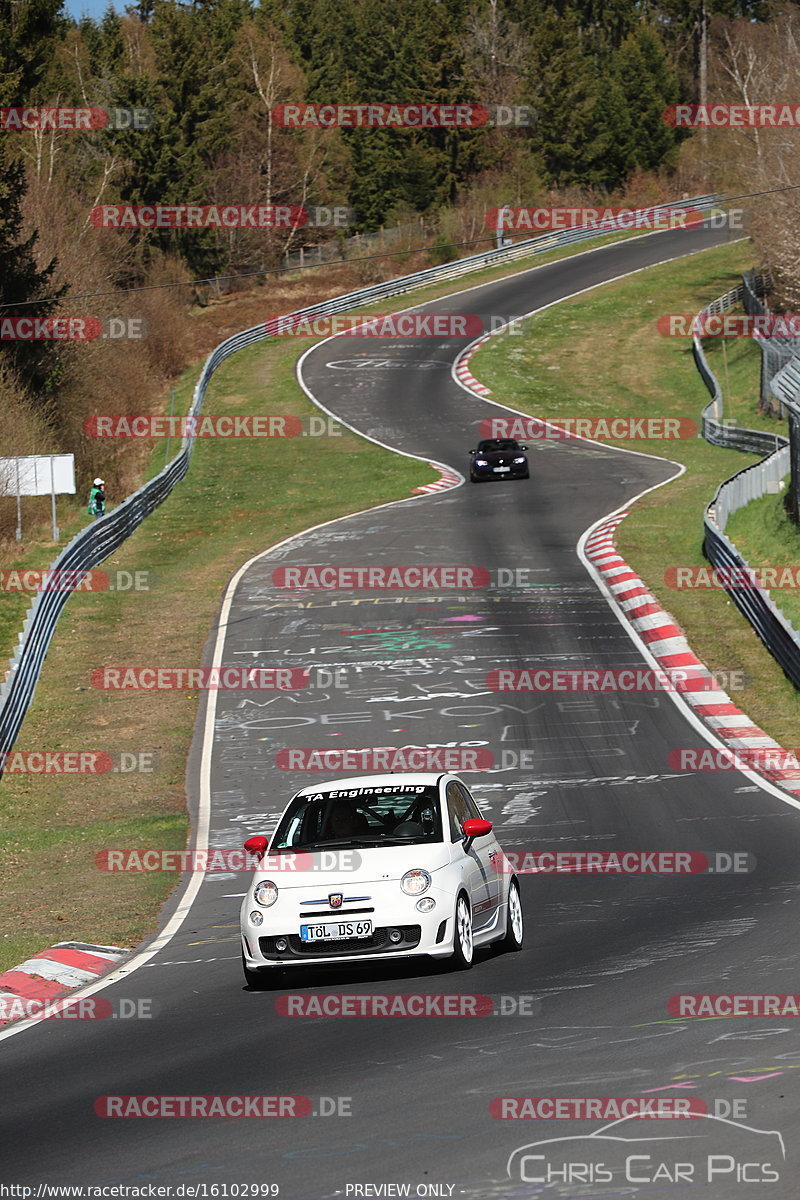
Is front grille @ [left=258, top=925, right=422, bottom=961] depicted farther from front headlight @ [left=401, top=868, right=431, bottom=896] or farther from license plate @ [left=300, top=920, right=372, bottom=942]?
front headlight @ [left=401, top=868, right=431, bottom=896]

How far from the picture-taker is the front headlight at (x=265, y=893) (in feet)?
39.1

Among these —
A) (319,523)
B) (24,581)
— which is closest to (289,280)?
(319,523)

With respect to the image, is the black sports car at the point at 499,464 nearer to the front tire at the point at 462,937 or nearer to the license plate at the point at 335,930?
the front tire at the point at 462,937

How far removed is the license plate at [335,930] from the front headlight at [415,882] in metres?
0.37

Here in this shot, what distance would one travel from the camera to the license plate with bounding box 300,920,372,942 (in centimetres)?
1167

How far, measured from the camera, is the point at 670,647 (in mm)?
28766

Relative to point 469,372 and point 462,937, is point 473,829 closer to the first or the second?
point 462,937

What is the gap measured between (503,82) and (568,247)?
2791 cm

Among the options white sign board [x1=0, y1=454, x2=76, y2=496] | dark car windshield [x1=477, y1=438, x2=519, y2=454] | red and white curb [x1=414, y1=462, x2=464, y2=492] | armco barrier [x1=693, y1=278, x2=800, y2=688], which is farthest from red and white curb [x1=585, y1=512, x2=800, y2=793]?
white sign board [x1=0, y1=454, x2=76, y2=496]

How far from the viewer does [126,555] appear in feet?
135

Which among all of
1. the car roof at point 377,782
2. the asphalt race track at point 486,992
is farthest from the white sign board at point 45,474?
the car roof at point 377,782

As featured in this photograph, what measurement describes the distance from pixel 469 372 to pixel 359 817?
5500 cm

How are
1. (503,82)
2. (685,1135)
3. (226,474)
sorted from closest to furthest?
1. (685,1135)
2. (226,474)
3. (503,82)

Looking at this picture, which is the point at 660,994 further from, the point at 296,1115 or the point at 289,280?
the point at 289,280
